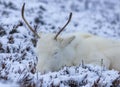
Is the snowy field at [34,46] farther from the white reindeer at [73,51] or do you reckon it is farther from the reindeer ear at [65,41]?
the reindeer ear at [65,41]

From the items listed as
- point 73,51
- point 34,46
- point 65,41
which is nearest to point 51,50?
point 65,41

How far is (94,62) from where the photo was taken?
8.41 m

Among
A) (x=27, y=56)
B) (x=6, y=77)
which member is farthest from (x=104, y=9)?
(x=6, y=77)

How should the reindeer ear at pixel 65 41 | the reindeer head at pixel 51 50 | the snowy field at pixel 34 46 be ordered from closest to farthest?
1. the snowy field at pixel 34 46
2. the reindeer head at pixel 51 50
3. the reindeer ear at pixel 65 41

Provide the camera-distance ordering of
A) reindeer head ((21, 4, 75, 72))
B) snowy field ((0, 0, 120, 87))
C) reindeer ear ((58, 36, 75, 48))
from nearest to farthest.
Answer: snowy field ((0, 0, 120, 87)), reindeer head ((21, 4, 75, 72)), reindeer ear ((58, 36, 75, 48))

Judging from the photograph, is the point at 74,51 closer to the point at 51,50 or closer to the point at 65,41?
the point at 65,41

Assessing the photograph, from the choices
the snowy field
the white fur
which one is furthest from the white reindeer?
the snowy field

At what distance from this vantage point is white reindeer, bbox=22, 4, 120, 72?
7762 millimetres

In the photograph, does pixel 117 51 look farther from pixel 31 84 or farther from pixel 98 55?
pixel 31 84

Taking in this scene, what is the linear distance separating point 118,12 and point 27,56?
14899mm

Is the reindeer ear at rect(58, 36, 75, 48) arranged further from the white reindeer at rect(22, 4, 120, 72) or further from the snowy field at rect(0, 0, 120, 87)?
the snowy field at rect(0, 0, 120, 87)

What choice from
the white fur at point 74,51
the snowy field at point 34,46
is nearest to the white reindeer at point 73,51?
the white fur at point 74,51

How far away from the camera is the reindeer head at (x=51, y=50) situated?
7.69 m

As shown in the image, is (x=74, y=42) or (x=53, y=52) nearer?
(x=53, y=52)
